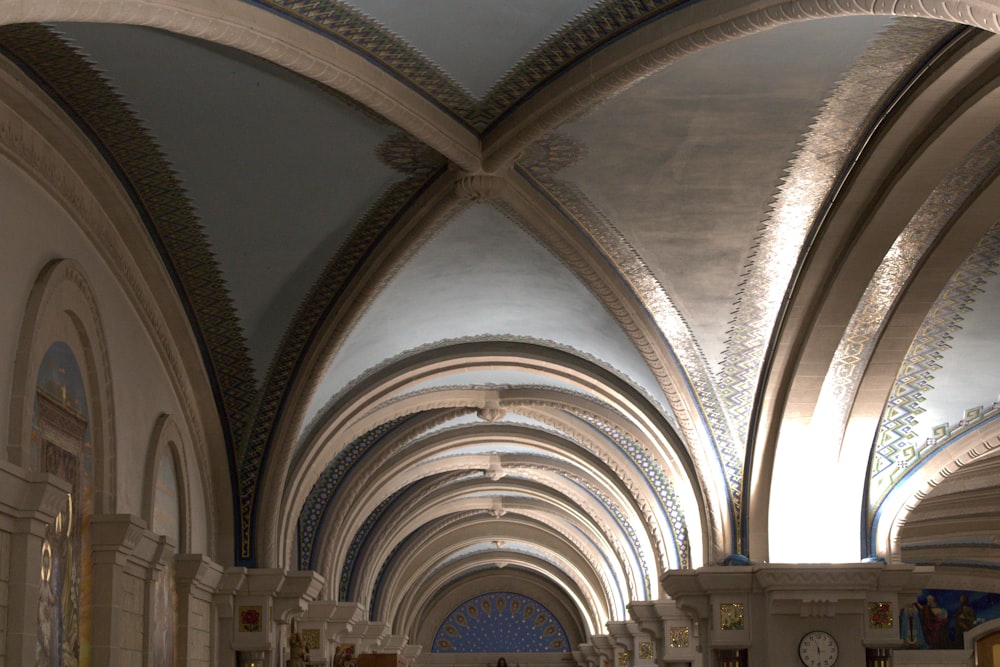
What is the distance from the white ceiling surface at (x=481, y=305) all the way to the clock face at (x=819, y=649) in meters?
2.44

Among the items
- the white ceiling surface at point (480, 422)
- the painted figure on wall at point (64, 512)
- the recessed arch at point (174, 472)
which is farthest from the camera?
the white ceiling surface at point (480, 422)

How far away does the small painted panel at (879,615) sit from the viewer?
1105 centimetres

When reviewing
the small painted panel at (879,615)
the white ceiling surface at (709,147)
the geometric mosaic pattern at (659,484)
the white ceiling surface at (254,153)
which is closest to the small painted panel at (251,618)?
the white ceiling surface at (254,153)

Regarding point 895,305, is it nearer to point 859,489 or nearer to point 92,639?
point 859,489

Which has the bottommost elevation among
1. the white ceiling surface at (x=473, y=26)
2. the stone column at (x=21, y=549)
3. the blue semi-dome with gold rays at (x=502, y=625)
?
the blue semi-dome with gold rays at (x=502, y=625)

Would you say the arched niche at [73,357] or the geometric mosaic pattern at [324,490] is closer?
the arched niche at [73,357]

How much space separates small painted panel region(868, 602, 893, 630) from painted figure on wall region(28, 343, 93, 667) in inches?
249

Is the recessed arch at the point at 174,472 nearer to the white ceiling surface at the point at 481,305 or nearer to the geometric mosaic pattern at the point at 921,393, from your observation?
the white ceiling surface at the point at 481,305

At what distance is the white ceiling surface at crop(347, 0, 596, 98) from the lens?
7047mm

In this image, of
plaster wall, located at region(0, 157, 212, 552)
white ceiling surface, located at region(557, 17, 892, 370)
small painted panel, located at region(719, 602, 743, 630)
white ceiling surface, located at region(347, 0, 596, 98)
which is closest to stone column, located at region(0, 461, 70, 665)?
plaster wall, located at region(0, 157, 212, 552)

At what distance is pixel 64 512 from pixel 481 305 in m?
4.90

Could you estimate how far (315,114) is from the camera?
8258 mm

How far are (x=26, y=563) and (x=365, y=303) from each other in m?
4.07

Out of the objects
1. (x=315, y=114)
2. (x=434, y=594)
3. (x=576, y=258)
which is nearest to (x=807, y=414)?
(x=576, y=258)
